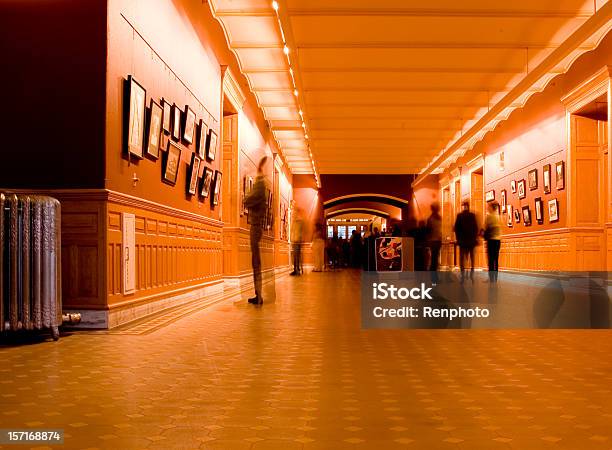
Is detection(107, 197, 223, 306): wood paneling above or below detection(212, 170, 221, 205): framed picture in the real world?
below

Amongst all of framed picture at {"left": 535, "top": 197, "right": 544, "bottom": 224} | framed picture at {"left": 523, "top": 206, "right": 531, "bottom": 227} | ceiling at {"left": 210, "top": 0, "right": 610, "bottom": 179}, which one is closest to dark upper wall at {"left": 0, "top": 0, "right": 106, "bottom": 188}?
ceiling at {"left": 210, "top": 0, "right": 610, "bottom": 179}

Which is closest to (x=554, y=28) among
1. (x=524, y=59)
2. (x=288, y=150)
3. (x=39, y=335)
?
(x=524, y=59)

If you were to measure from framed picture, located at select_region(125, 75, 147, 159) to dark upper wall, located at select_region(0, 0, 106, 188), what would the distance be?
48 cm

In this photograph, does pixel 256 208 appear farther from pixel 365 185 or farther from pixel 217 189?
pixel 365 185

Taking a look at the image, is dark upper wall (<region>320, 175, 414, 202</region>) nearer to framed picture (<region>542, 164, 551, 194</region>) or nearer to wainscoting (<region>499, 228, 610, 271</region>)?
wainscoting (<region>499, 228, 610, 271</region>)

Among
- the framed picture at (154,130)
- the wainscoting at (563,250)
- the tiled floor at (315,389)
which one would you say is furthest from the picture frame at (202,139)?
the wainscoting at (563,250)

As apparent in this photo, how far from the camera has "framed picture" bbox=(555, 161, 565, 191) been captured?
45.4 ft

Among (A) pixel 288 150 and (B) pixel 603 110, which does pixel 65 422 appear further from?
(A) pixel 288 150

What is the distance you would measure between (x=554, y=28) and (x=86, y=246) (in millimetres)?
8080

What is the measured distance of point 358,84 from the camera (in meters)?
13.5

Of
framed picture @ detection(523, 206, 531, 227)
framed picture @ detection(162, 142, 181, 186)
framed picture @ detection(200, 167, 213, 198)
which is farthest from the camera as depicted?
framed picture @ detection(523, 206, 531, 227)

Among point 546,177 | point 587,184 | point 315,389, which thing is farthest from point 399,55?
point 315,389

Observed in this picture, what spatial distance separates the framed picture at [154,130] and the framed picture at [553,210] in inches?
397

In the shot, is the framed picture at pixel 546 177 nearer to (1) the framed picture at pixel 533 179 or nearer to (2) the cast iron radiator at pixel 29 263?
(1) the framed picture at pixel 533 179
